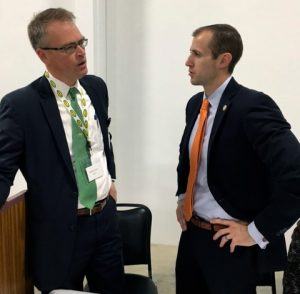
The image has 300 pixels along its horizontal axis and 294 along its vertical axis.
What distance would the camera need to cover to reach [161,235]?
3354mm

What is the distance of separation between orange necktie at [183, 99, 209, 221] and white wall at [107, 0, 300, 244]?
4.69 ft

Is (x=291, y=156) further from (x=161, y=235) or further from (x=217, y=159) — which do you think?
(x=161, y=235)

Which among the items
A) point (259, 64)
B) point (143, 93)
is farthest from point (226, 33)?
point (143, 93)

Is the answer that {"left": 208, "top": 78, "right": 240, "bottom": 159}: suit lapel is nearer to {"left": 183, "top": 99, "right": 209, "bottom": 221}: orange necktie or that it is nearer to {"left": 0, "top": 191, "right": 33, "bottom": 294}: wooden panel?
{"left": 183, "top": 99, "right": 209, "bottom": 221}: orange necktie

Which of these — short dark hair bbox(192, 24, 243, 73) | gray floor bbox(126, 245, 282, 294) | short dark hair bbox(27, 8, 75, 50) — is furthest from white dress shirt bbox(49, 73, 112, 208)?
gray floor bbox(126, 245, 282, 294)

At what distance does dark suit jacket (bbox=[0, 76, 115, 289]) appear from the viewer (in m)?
1.39

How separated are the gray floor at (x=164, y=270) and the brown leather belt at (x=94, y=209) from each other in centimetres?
127

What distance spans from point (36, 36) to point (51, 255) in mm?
872

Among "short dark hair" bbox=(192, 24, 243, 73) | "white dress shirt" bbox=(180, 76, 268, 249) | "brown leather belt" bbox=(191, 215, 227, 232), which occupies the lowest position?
"brown leather belt" bbox=(191, 215, 227, 232)

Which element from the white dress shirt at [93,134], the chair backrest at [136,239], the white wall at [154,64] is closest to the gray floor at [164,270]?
the white wall at [154,64]

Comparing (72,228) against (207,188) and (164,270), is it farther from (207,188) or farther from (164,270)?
(164,270)

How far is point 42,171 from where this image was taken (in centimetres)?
146

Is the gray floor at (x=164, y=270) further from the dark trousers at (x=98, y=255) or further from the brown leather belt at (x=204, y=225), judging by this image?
the brown leather belt at (x=204, y=225)

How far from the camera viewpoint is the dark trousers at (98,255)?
5.18ft
